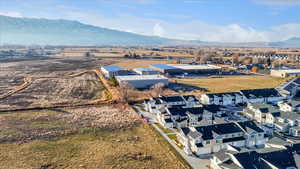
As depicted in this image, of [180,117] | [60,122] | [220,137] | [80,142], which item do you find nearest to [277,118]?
[220,137]

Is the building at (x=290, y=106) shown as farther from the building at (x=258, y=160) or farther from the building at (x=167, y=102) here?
the building at (x=258, y=160)

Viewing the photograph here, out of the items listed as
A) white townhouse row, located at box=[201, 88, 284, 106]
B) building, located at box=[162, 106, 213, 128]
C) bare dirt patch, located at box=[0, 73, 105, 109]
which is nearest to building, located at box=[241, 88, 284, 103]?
white townhouse row, located at box=[201, 88, 284, 106]

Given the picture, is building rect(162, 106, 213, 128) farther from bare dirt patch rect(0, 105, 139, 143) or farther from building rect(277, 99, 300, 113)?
building rect(277, 99, 300, 113)

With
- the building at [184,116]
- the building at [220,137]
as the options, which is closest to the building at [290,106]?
the building at [220,137]

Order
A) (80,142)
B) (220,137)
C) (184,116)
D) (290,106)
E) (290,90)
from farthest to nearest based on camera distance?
(290,90)
(290,106)
(184,116)
(80,142)
(220,137)

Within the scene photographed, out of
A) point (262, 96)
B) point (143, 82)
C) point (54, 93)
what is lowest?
point (54, 93)

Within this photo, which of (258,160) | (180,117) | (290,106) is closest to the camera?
(258,160)

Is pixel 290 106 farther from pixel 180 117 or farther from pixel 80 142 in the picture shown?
pixel 80 142
